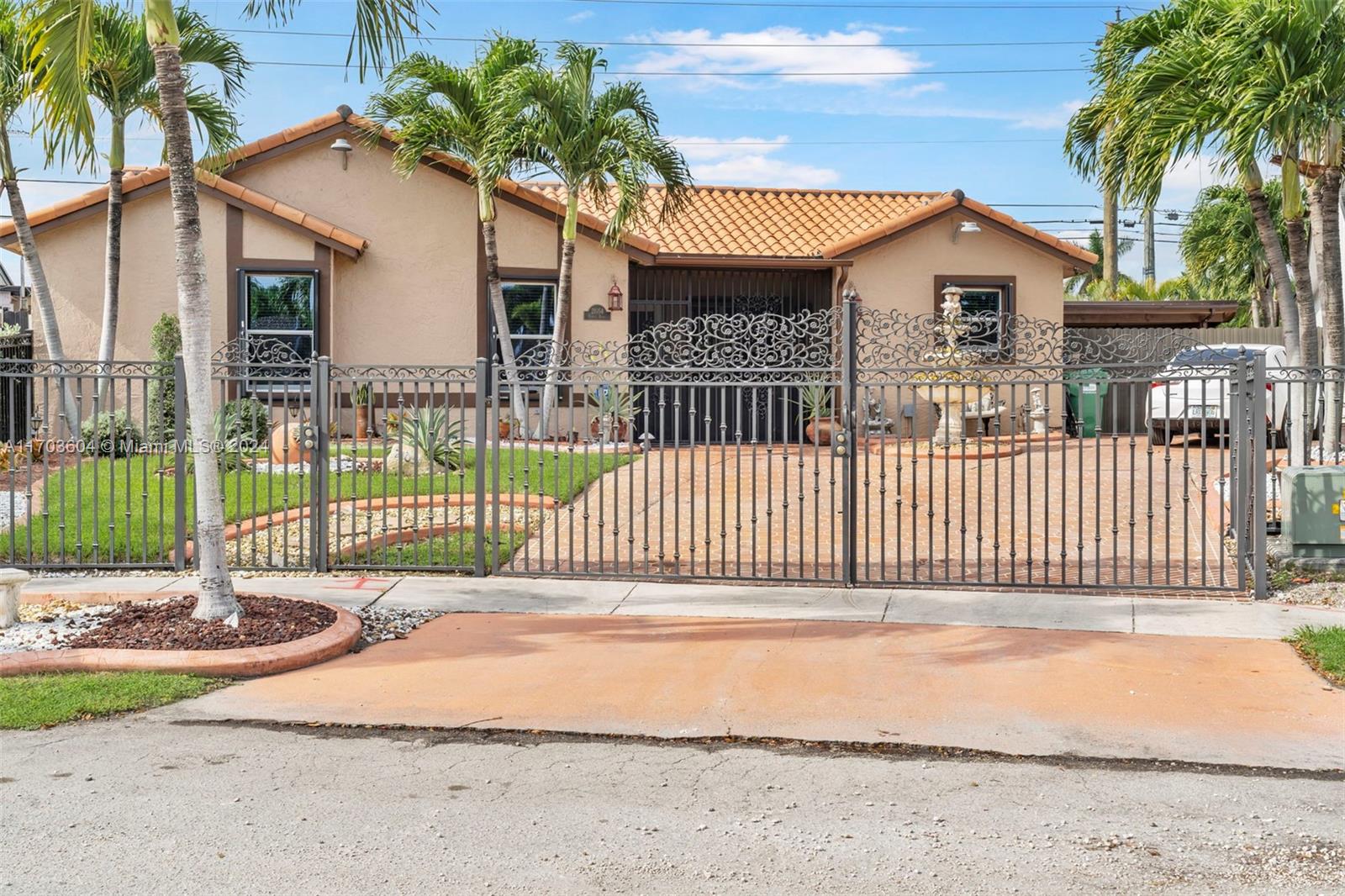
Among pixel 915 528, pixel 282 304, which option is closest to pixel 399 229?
pixel 282 304

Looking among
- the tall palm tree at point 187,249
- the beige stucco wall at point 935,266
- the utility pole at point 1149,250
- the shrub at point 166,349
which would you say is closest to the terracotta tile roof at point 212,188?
the shrub at point 166,349

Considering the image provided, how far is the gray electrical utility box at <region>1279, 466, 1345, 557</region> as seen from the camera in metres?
9.52

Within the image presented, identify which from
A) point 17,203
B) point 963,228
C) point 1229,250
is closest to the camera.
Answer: point 17,203

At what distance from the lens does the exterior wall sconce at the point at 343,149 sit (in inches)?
747

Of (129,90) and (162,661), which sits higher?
(129,90)

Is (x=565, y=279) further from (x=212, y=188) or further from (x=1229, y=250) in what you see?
(x=1229, y=250)

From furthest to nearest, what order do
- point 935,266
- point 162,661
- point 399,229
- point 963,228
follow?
1. point 935,266
2. point 963,228
3. point 399,229
4. point 162,661

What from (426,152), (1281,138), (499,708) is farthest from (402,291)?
(499,708)

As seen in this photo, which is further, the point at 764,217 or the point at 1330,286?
the point at 764,217

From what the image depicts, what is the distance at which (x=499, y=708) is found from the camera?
250 inches

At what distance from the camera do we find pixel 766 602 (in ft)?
29.9

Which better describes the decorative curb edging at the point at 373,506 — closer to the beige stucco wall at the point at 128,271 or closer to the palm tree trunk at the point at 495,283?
the palm tree trunk at the point at 495,283

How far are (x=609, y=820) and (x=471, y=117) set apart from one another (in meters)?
14.7

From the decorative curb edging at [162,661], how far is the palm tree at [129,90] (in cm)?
1129
